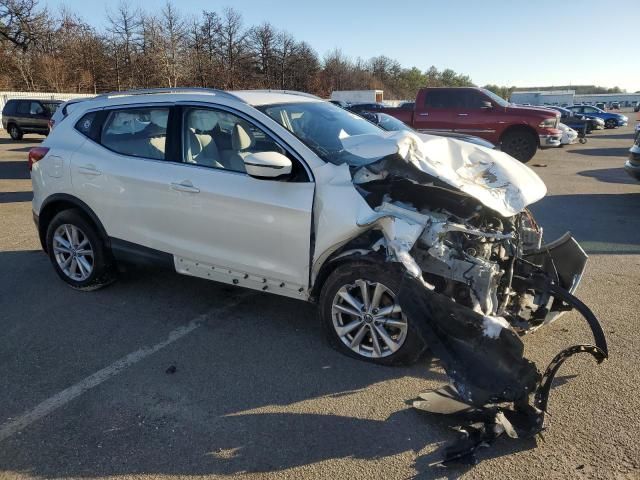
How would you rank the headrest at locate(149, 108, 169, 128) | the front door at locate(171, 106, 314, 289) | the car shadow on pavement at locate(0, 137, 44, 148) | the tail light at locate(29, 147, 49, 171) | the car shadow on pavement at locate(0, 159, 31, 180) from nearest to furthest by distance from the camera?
the front door at locate(171, 106, 314, 289), the headrest at locate(149, 108, 169, 128), the tail light at locate(29, 147, 49, 171), the car shadow on pavement at locate(0, 159, 31, 180), the car shadow on pavement at locate(0, 137, 44, 148)

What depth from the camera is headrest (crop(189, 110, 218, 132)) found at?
420cm

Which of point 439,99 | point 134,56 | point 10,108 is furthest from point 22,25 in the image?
point 439,99

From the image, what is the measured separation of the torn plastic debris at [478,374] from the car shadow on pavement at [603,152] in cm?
1726

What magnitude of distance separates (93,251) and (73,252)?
285 mm

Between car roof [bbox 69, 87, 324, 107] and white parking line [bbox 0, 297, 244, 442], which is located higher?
car roof [bbox 69, 87, 324, 107]

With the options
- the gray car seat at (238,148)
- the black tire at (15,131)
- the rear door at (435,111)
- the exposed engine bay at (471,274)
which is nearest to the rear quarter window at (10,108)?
the black tire at (15,131)

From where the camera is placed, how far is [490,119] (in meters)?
14.0

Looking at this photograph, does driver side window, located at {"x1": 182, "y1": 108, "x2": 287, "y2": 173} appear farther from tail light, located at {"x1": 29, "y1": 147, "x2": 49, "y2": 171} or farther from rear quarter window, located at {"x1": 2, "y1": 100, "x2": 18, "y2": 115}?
rear quarter window, located at {"x1": 2, "y1": 100, "x2": 18, "y2": 115}

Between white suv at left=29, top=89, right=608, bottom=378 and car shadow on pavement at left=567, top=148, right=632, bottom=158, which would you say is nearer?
white suv at left=29, top=89, right=608, bottom=378

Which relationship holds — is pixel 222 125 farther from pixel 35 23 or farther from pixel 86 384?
pixel 35 23

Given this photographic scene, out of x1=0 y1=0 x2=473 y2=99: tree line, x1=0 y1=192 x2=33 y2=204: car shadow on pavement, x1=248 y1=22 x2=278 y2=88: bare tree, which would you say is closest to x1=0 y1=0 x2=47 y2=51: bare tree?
x1=0 y1=0 x2=473 y2=99: tree line

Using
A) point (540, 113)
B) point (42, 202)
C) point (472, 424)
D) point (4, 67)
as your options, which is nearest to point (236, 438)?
point (472, 424)

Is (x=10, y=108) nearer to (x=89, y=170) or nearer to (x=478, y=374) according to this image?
(x=89, y=170)

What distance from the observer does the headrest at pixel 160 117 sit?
4.35 m
